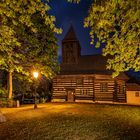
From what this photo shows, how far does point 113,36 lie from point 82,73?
25.3 m

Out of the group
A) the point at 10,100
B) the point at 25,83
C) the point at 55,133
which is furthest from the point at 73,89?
the point at 55,133

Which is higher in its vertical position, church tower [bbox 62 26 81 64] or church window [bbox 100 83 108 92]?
church tower [bbox 62 26 81 64]

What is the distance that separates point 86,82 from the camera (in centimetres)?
3566

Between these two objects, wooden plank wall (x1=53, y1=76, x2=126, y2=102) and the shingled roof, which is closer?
wooden plank wall (x1=53, y1=76, x2=126, y2=102)

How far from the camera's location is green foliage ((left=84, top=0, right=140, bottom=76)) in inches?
353

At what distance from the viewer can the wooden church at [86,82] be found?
35.1 metres

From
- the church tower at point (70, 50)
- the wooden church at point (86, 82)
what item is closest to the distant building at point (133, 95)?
the wooden church at point (86, 82)

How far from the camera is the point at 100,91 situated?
1391 inches

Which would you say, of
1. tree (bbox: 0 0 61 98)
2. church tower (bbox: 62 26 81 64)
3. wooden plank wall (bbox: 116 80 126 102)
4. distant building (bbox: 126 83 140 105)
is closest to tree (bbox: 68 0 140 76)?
tree (bbox: 0 0 61 98)

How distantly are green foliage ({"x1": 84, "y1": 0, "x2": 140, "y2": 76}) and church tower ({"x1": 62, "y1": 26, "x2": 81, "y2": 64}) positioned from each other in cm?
2905

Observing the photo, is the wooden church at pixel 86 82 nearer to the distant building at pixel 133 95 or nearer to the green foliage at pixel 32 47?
the distant building at pixel 133 95

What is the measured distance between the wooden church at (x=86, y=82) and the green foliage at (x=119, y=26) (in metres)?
24.3

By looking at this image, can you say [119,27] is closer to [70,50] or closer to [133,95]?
[133,95]

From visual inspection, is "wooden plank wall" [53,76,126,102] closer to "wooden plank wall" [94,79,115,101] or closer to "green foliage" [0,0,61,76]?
"wooden plank wall" [94,79,115,101]
